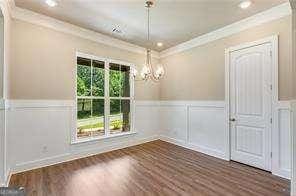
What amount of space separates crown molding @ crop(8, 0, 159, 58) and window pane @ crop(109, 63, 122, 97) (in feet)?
1.94

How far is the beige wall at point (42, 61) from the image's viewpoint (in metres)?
3.28

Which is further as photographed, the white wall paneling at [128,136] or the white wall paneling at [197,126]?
the white wall paneling at [197,126]

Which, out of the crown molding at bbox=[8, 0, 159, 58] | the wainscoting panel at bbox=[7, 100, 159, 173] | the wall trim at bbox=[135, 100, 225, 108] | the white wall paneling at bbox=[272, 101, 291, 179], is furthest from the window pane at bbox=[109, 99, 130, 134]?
the white wall paneling at bbox=[272, 101, 291, 179]

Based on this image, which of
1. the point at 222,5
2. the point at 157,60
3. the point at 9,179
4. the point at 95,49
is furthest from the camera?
the point at 157,60

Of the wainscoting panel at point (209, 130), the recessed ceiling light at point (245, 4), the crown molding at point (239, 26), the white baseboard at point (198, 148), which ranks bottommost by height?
the white baseboard at point (198, 148)

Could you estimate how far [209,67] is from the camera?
174 inches

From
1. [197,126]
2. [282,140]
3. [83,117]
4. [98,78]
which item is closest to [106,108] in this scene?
[83,117]

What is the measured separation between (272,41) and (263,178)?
2.36 m

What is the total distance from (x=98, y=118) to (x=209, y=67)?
301 cm

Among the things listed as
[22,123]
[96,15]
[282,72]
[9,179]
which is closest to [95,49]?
[96,15]

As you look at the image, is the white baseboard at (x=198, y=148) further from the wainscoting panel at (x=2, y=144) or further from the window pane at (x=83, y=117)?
the wainscoting panel at (x=2, y=144)

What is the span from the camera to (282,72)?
3.10m

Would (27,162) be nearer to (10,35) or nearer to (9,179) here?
(9,179)

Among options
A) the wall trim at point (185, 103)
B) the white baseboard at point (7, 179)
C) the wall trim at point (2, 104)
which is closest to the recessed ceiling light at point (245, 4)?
the wall trim at point (185, 103)
